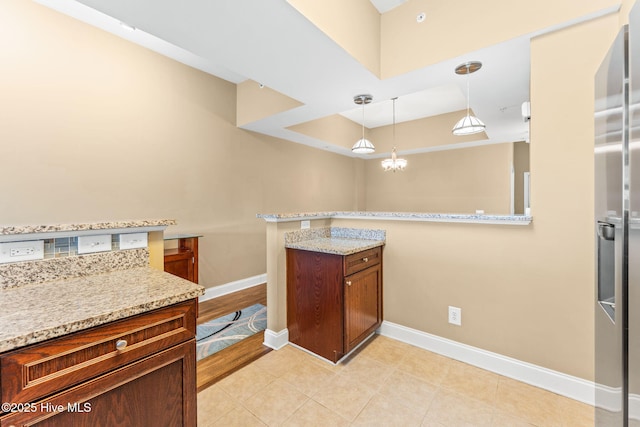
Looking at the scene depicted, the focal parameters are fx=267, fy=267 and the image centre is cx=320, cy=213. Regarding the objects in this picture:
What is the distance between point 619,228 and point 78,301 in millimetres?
1939

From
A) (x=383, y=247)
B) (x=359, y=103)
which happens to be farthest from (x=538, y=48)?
(x=383, y=247)

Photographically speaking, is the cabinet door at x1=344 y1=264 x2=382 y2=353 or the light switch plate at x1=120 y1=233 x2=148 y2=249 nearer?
the light switch plate at x1=120 y1=233 x2=148 y2=249

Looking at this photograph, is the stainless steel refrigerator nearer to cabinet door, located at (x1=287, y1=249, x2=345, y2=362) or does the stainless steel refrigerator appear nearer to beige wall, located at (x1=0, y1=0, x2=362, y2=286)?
cabinet door, located at (x1=287, y1=249, x2=345, y2=362)

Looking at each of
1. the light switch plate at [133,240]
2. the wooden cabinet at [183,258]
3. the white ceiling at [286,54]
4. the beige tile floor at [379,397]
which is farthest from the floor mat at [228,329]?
the white ceiling at [286,54]

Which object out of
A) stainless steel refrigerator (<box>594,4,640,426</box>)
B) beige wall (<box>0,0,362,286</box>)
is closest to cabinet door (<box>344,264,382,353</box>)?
stainless steel refrigerator (<box>594,4,640,426</box>)

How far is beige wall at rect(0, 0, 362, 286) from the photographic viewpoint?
7.77 ft

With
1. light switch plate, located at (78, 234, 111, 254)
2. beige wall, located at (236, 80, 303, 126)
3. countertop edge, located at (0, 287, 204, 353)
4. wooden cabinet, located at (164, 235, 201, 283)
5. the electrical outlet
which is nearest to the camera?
countertop edge, located at (0, 287, 204, 353)

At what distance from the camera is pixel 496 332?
201 cm

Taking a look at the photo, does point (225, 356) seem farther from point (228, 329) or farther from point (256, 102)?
point (256, 102)

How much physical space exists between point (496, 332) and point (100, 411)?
2347 millimetres

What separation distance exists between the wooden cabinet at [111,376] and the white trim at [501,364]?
1.90 meters

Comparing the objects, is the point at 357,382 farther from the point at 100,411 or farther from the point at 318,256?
the point at 100,411

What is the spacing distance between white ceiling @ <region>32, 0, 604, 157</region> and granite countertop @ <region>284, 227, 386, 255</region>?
1.44 meters

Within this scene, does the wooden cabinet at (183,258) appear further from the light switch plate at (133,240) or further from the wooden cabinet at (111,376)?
the wooden cabinet at (111,376)
